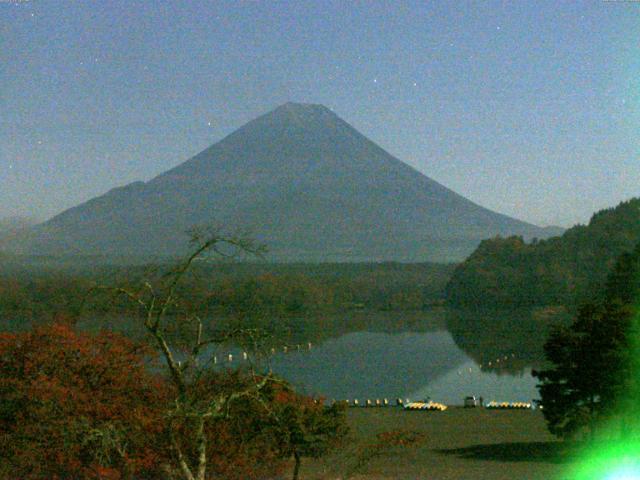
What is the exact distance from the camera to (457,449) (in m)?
17.1

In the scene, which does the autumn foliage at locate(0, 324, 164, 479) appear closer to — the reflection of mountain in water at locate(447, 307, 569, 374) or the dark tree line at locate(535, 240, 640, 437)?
the dark tree line at locate(535, 240, 640, 437)

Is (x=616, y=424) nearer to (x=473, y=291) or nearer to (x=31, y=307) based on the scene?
(x=31, y=307)

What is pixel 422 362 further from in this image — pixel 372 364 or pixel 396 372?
pixel 396 372

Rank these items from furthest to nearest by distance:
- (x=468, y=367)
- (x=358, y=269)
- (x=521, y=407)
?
(x=358, y=269) → (x=468, y=367) → (x=521, y=407)

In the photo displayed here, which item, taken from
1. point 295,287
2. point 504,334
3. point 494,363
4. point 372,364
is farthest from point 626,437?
point 295,287

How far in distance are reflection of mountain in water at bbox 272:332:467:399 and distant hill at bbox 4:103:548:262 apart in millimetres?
93675

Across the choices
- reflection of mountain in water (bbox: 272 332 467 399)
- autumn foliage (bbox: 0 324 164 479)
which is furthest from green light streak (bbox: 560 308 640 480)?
reflection of mountain in water (bbox: 272 332 467 399)

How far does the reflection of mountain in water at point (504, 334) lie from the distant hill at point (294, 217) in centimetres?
7369

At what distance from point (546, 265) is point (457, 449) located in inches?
2943

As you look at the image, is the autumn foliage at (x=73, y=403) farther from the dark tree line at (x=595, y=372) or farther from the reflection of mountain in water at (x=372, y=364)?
the reflection of mountain in water at (x=372, y=364)

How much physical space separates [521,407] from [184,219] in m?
154

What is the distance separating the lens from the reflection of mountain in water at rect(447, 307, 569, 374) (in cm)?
4826

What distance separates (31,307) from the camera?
59.7 m

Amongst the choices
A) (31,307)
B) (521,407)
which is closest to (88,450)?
(521,407)
